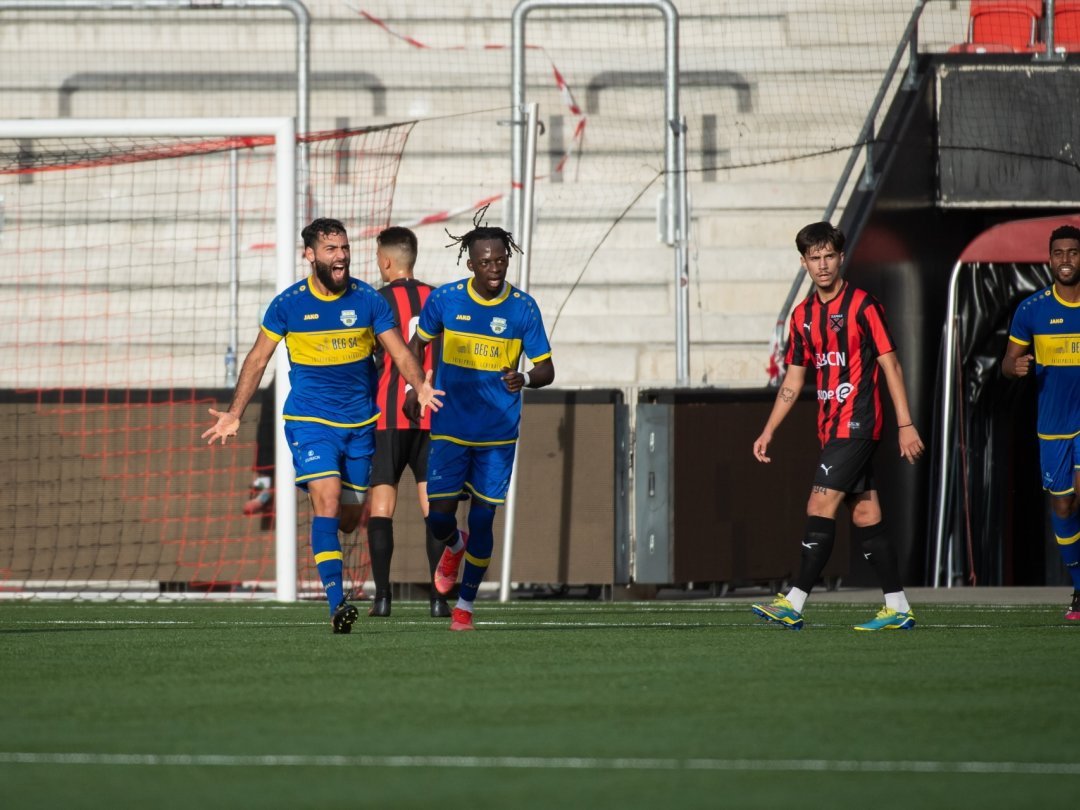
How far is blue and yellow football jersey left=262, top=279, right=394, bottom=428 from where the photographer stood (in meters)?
8.77

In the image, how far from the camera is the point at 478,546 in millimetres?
8859

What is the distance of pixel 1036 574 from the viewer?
14992 millimetres

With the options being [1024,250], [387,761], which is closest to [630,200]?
[1024,250]

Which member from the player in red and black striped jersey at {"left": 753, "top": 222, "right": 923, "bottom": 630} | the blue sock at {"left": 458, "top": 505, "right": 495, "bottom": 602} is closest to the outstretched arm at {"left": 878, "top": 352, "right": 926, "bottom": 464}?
the player in red and black striped jersey at {"left": 753, "top": 222, "right": 923, "bottom": 630}

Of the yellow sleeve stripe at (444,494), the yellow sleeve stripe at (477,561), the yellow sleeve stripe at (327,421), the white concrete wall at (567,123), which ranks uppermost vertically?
the white concrete wall at (567,123)

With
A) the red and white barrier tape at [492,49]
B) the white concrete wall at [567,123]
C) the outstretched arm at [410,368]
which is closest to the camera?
the outstretched arm at [410,368]

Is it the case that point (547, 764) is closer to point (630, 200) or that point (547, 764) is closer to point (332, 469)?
point (332, 469)

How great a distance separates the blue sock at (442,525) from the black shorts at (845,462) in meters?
1.79

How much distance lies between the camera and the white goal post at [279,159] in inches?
457

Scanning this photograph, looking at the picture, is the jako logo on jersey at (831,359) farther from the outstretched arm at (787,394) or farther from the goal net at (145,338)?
the goal net at (145,338)

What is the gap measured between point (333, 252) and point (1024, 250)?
7033 mm

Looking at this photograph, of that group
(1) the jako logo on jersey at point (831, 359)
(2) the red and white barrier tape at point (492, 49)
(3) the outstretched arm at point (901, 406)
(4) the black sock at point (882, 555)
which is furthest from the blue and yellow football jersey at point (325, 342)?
(2) the red and white barrier tape at point (492, 49)

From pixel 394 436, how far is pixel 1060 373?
11.8 feet

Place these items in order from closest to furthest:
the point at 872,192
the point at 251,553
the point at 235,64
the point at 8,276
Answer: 1. the point at 251,553
2. the point at 872,192
3. the point at 8,276
4. the point at 235,64
